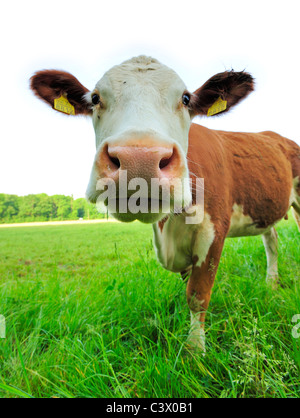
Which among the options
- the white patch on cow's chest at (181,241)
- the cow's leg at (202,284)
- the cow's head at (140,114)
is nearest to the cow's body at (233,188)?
the white patch on cow's chest at (181,241)

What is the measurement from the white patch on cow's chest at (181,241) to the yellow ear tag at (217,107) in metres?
1.25

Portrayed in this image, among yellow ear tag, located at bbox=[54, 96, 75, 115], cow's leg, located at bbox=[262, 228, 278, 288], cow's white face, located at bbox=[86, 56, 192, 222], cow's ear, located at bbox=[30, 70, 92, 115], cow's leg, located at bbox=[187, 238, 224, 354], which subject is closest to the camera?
cow's white face, located at bbox=[86, 56, 192, 222]

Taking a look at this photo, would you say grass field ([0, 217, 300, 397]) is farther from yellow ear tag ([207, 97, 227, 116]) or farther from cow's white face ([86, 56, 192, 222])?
yellow ear tag ([207, 97, 227, 116])

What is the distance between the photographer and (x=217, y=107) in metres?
2.94

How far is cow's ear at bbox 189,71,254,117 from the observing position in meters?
2.76

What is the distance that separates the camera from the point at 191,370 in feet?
6.09

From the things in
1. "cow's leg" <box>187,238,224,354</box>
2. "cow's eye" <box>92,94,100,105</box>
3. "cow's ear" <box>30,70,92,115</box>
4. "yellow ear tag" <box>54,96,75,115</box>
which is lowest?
"cow's leg" <box>187,238,224,354</box>

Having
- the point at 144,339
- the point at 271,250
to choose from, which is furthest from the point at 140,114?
the point at 271,250

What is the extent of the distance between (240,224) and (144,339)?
5.27 feet

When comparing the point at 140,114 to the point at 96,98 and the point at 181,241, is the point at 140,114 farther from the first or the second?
the point at 181,241

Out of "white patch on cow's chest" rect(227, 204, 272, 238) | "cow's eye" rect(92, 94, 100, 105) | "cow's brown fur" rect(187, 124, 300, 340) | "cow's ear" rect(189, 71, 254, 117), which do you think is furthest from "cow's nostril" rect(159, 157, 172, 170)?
"white patch on cow's chest" rect(227, 204, 272, 238)

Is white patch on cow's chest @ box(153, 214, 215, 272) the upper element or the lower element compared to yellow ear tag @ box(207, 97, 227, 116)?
lower
